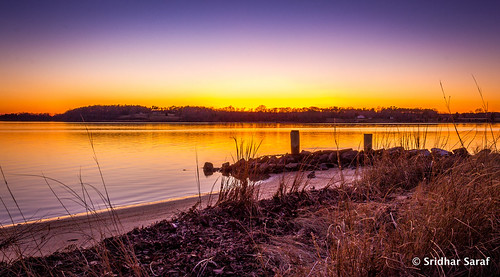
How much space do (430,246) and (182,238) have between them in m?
2.52

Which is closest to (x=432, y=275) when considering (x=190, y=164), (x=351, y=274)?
(x=351, y=274)

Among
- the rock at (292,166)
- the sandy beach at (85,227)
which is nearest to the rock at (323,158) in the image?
the rock at (292,166)

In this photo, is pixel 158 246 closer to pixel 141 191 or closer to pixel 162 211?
pixel 162 211

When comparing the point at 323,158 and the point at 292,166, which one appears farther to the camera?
the point at 323,158

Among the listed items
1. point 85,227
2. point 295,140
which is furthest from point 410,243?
point 295,140

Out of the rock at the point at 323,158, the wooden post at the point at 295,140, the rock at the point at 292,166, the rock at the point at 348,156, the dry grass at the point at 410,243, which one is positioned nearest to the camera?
the dry grass at the point at 410,243

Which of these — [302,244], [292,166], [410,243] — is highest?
[410,243]

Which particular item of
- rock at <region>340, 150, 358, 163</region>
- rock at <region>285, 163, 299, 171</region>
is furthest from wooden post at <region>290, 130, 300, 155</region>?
rock at <region>340, 150, 358, 163</region>

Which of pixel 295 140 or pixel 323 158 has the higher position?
pixel 295 140

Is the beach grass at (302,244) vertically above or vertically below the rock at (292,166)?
above

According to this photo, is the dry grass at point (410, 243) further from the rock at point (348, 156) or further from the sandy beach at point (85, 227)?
the rock at point (348, 156)

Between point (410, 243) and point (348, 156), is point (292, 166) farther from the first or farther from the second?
point (410, 243)

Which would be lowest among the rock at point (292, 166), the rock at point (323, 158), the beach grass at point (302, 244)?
the rock at point (292, 166)

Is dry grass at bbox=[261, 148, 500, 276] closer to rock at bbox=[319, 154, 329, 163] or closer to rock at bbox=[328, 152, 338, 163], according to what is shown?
rock at bbox=[328, 152, 338, 163]
